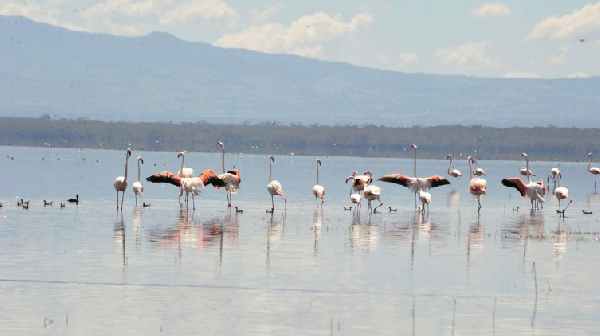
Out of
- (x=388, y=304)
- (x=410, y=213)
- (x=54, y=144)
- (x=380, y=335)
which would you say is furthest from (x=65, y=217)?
(x=54, y=144)

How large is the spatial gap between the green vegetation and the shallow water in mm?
122754

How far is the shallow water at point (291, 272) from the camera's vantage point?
14.2 metres

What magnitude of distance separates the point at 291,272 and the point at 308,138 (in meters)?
149

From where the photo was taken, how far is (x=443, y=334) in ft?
45.0

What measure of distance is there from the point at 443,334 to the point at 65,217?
53.8 feet

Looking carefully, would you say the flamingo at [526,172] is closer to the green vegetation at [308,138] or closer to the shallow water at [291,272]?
the shallow water at [291,272]

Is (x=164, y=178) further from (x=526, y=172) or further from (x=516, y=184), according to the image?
(x=526, y=172)

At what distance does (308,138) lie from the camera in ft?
549

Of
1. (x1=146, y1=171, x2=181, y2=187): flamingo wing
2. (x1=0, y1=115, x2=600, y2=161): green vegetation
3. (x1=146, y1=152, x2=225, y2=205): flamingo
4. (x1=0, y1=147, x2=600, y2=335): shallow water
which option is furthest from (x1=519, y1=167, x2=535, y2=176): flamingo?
(x1=0, y1=115, x2=600, y2=161): green vegetation

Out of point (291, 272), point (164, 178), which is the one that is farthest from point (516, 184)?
point (291, 272)

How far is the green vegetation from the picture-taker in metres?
158

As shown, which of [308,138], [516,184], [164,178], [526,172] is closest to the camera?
[164,178]

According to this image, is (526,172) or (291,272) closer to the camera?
(291,272)

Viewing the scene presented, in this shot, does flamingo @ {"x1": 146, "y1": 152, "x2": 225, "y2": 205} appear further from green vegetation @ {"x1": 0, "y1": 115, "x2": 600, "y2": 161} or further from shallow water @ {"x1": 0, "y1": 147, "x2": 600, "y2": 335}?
green vegetation @ {"x1": 0, "y1": 115, "x2": 600, "y2": 161}
